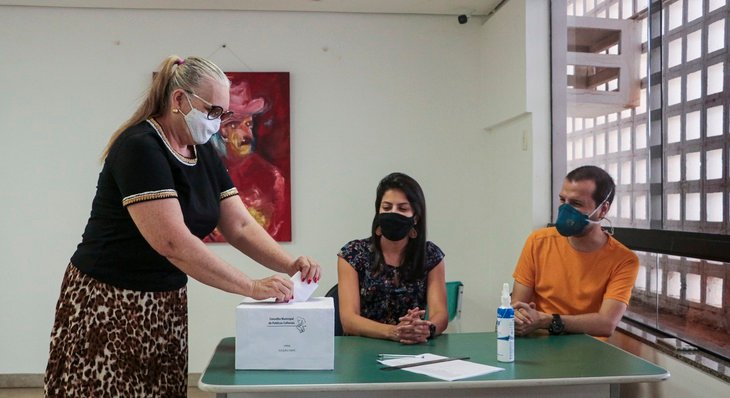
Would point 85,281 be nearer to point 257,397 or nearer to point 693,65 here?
point 257,397

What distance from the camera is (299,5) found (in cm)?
439

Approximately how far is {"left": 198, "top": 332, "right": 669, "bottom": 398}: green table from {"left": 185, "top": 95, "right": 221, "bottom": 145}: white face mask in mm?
633

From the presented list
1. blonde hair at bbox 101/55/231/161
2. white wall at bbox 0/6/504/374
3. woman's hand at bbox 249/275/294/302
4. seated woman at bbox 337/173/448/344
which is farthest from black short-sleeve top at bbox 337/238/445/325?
white wall at bbox 0/6/504/374

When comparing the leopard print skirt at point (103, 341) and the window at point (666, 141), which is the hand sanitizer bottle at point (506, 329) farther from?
the leopard print skirt at point (103, 341)

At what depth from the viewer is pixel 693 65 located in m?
2.61

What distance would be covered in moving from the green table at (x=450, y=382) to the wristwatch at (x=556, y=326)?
25 centimetres

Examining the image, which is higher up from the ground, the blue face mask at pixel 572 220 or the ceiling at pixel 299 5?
the ceiling at pixel 299 5

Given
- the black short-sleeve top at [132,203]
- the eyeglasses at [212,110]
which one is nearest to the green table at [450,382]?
the black short-sleeve top at [132,203]

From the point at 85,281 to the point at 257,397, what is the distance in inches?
21.6

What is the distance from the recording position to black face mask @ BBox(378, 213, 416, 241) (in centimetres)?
260

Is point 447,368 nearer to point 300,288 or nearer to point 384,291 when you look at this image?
point 300,288

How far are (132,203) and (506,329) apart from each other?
107 centimetres

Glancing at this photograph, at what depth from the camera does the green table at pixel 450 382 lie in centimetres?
177

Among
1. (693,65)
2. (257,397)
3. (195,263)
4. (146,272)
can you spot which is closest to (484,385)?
(257,397)
